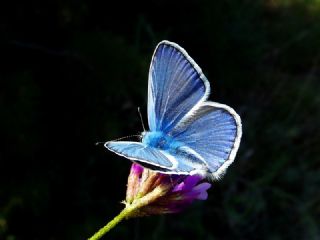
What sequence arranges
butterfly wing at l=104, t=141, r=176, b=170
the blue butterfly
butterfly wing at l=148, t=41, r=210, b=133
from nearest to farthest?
1. butterfly wing at l=104, t=141, r=176, b=170
2. the blue butterfly
3. butterfly wing at l=148, t=41, r=210, b=133

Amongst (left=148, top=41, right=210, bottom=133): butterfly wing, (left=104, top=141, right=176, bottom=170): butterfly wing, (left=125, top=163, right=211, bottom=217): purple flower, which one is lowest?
(left=125, top=163, right=211, bottom=217): purple flower

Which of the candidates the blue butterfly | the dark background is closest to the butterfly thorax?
the blue butterfly

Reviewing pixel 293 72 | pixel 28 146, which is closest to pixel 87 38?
pixel 28 146

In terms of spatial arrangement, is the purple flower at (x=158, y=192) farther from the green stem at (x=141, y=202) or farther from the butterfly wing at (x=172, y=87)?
the butterfly wing at (x=172, y=87)

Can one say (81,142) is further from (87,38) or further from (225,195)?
(225,195)

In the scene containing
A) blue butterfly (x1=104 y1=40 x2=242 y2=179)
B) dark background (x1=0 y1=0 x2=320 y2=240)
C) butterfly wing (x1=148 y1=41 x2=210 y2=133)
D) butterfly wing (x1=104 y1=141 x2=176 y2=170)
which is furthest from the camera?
dark background (x1=0 y1=0 x2=320 y2=240)

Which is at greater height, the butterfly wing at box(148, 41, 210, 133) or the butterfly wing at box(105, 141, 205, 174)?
the butterfly wing at box(148, 41, 210, 133)

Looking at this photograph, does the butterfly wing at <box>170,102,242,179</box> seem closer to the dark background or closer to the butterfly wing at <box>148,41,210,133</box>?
the butterfly wing at <box>148,41,210,133</box>
